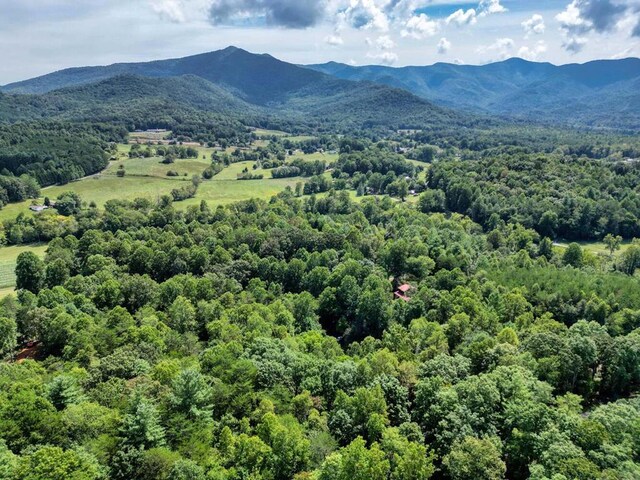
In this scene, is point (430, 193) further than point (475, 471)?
Yes

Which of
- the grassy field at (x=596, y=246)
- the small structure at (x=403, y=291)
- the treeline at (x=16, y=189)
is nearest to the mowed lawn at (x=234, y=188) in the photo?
the treeline at (x=16, y=189)

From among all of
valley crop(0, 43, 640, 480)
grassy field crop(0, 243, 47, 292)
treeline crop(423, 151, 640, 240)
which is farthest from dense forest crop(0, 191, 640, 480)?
treeline crop(423, 151, 640, 240)

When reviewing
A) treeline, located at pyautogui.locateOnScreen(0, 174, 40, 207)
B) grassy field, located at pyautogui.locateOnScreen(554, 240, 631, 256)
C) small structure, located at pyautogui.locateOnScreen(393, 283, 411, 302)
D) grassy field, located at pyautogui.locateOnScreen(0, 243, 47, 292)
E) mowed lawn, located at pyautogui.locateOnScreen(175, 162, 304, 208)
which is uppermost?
treeline, located at pyautogui.locateOnScreen(0, 174, 40, 207)

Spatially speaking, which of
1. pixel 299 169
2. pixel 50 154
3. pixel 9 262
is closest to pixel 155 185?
pixel 50 154

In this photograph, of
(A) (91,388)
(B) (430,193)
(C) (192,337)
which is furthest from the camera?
(B) (430,193)

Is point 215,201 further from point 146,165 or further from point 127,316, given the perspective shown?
point 127,316

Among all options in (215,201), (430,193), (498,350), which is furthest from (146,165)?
(498,350)

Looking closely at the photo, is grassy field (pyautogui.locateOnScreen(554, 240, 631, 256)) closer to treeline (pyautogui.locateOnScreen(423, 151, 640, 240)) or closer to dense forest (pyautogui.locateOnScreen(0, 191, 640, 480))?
treeline (pyautogui.locateOnScreen(423, 151, 640, 240))
